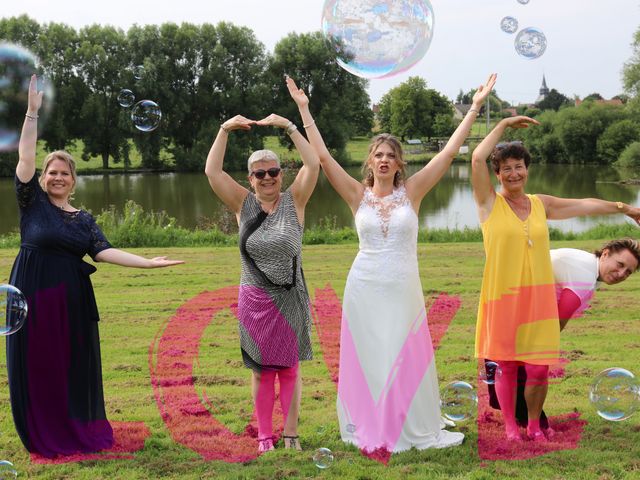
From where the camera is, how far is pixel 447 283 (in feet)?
33.4

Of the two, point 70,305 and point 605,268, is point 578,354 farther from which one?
point 70,305

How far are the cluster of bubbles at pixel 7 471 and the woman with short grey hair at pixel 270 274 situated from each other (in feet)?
4.68

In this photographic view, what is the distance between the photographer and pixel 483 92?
16.2 feet

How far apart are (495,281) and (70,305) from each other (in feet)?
8.74

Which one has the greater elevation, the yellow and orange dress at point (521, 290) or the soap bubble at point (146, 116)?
the soap bubble at point (146, 116)

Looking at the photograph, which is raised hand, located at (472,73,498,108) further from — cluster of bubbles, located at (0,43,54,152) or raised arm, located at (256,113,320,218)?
cluster of bubbles, located at (0,43,54,152)

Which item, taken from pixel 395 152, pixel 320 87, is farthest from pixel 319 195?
pixel 395 152

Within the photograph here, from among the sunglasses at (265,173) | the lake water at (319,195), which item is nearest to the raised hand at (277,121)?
the sunglasses at (265,173)

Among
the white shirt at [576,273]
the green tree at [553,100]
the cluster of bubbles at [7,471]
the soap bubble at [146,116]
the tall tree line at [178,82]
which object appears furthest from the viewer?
the green tree at [553,100]

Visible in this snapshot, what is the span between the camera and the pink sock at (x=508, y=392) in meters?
4.80

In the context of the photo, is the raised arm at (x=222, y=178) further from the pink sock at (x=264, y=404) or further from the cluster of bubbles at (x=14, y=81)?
the cluster of bubbles at (x=14, y=81)

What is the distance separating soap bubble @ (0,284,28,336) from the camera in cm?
432

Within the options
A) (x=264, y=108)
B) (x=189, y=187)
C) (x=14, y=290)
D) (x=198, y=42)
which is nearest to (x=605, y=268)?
(x=14, y=290)

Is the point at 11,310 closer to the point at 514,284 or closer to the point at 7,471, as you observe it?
the point at 7,471
